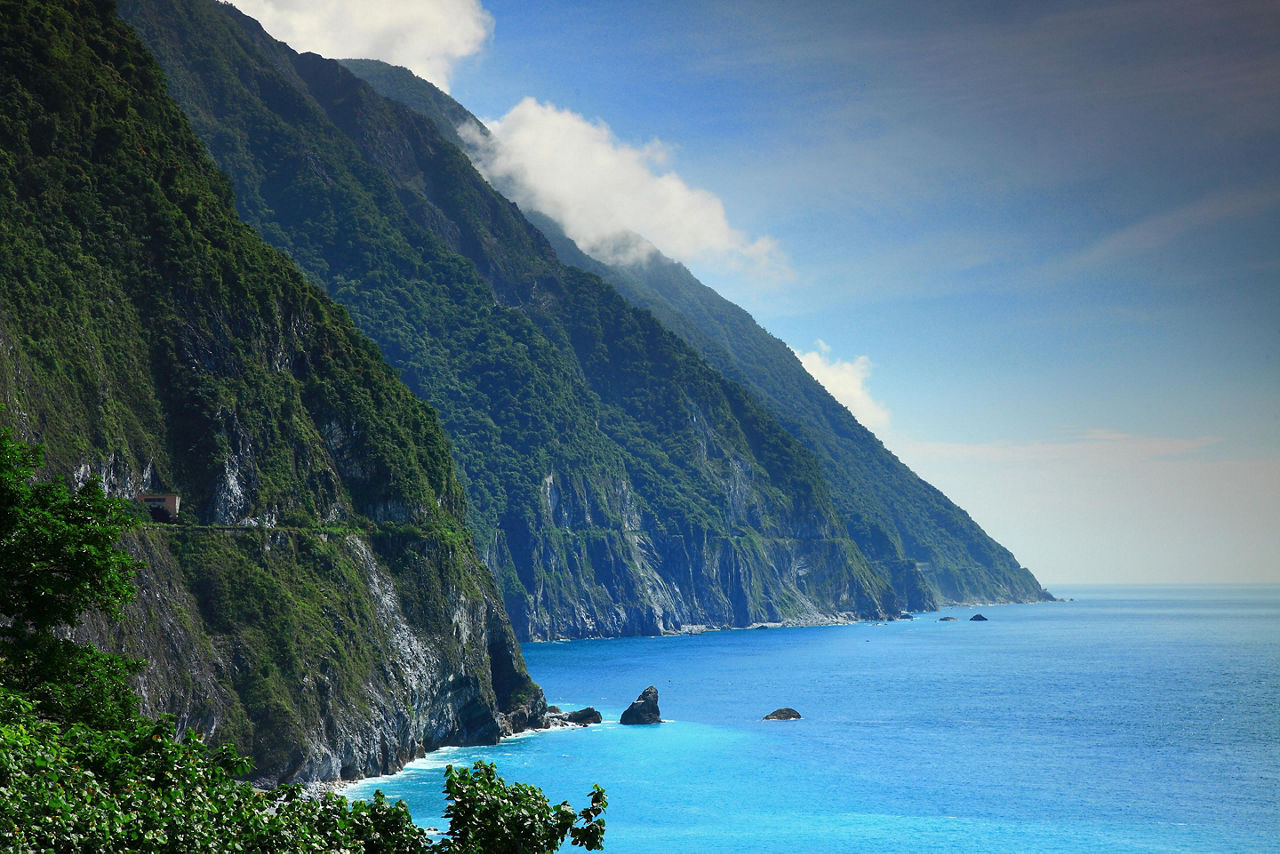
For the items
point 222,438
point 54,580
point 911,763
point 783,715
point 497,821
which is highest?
point 222,438

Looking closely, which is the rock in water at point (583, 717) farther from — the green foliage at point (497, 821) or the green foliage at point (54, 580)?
the green foliage at point (497, 821)

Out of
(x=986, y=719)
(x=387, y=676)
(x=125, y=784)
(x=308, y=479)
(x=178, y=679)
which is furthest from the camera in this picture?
(x=986, y=719)

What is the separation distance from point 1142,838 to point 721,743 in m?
42.2

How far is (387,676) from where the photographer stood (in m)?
84.1

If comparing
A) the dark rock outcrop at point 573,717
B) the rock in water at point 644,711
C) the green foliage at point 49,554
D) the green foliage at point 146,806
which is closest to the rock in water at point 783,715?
the rock in water at point 644,711

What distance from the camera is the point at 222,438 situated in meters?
83.9

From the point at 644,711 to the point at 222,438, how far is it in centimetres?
5235

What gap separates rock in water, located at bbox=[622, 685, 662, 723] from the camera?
110 metres

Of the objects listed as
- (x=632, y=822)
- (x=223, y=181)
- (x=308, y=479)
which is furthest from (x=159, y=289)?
(x=632, y=822)

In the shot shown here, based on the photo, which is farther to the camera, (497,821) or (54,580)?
(54,580)

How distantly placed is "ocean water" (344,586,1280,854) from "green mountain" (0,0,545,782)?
8.13 meters

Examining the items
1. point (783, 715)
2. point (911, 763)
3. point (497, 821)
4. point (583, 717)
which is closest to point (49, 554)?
point (497, 821)

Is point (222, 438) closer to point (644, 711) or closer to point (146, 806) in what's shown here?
point (644, 711)

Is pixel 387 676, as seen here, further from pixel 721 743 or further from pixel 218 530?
pixel 721 743
